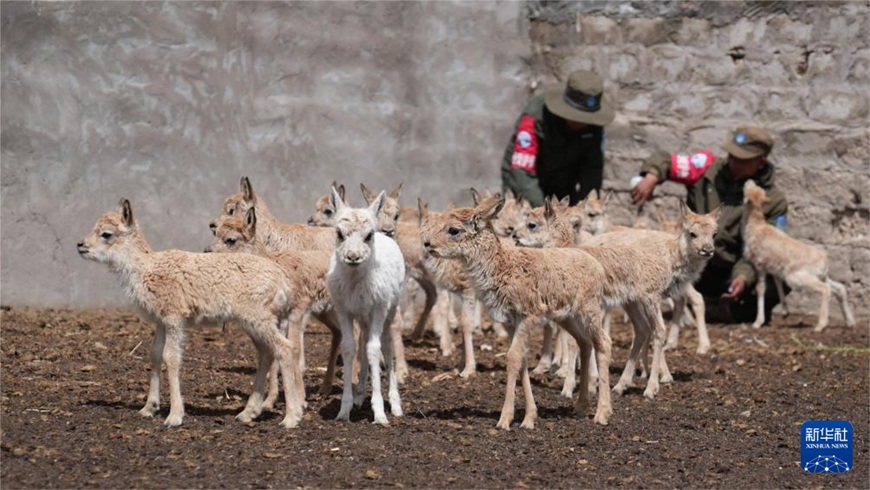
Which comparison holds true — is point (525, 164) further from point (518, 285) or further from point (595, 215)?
point (518, 285)

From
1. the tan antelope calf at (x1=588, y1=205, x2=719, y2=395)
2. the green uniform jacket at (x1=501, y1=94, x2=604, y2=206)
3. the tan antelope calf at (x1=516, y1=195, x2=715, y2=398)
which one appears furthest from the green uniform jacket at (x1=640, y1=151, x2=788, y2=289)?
the tan antelope calf at (x1=516, y1=195, x2=715, y2=398)

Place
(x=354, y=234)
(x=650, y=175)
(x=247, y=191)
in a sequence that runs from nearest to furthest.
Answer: (x=354, y=234) → (x=247, y=191) → (x=650, y=175)

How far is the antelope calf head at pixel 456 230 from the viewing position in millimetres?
8617

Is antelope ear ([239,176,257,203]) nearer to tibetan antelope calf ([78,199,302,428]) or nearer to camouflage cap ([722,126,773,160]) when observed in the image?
tibetan antelope calf ([78,199,302,428])

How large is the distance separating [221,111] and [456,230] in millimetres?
4913

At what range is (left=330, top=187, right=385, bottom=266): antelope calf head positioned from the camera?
801 cm

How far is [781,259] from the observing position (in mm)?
13469

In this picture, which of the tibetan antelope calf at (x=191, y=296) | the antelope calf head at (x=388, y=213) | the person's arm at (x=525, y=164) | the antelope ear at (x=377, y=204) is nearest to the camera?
the tibetan antelope calf at (x=191, y=296)

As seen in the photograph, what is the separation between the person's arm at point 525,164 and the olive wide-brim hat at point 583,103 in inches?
13.2

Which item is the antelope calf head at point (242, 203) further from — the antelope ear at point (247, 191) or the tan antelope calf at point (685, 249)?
the tan antelope calf at point (685, 249)

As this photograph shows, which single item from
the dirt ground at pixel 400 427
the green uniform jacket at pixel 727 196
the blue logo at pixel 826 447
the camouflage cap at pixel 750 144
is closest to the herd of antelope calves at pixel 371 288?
the dirt ground at pixel 400 427

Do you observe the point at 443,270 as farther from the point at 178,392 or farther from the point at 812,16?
the point at 812,16

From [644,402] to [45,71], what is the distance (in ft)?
21.3

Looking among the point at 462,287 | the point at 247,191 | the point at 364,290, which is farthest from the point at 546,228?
the point at 364,290
